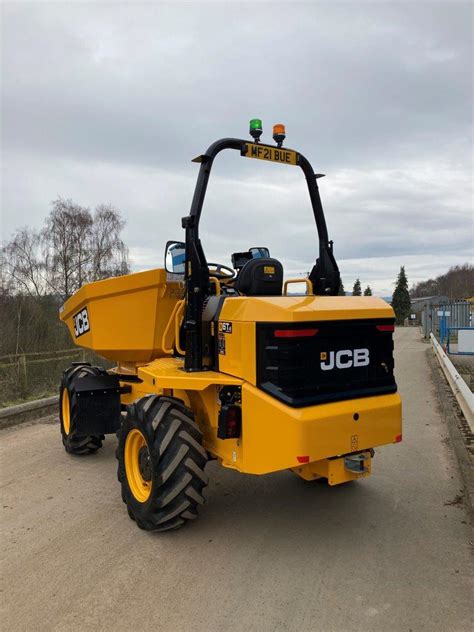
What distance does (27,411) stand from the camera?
7.99 meters

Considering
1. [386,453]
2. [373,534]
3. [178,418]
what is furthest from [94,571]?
[386,453]

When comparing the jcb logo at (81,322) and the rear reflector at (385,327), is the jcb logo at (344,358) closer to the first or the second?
the rear reflector at (385,327)

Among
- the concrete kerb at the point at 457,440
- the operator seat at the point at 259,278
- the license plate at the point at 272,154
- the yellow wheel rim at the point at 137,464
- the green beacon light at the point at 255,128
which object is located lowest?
the concrete kerb at the point at 457,440

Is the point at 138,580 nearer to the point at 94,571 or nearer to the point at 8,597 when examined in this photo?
the point at 94,571

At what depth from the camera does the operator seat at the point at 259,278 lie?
167 inches

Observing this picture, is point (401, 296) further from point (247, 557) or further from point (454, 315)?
point (247, 557)

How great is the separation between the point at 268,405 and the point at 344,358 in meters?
0.72

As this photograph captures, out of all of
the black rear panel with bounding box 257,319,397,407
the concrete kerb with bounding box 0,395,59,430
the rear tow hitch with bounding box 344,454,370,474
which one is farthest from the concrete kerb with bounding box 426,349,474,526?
the concrete kerb with bounding box 0,395,59,430

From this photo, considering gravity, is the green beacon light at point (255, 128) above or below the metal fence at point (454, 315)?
above

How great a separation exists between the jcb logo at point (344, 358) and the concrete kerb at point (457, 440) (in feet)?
5.25

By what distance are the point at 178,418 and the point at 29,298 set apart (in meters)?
15.1

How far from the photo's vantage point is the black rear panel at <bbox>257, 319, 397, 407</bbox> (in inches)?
137

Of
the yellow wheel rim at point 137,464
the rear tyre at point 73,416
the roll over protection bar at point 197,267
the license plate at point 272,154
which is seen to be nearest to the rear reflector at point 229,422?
the roll over protection bar at point 197,267

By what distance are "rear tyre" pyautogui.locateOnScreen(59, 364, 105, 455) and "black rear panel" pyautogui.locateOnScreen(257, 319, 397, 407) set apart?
117 inches
